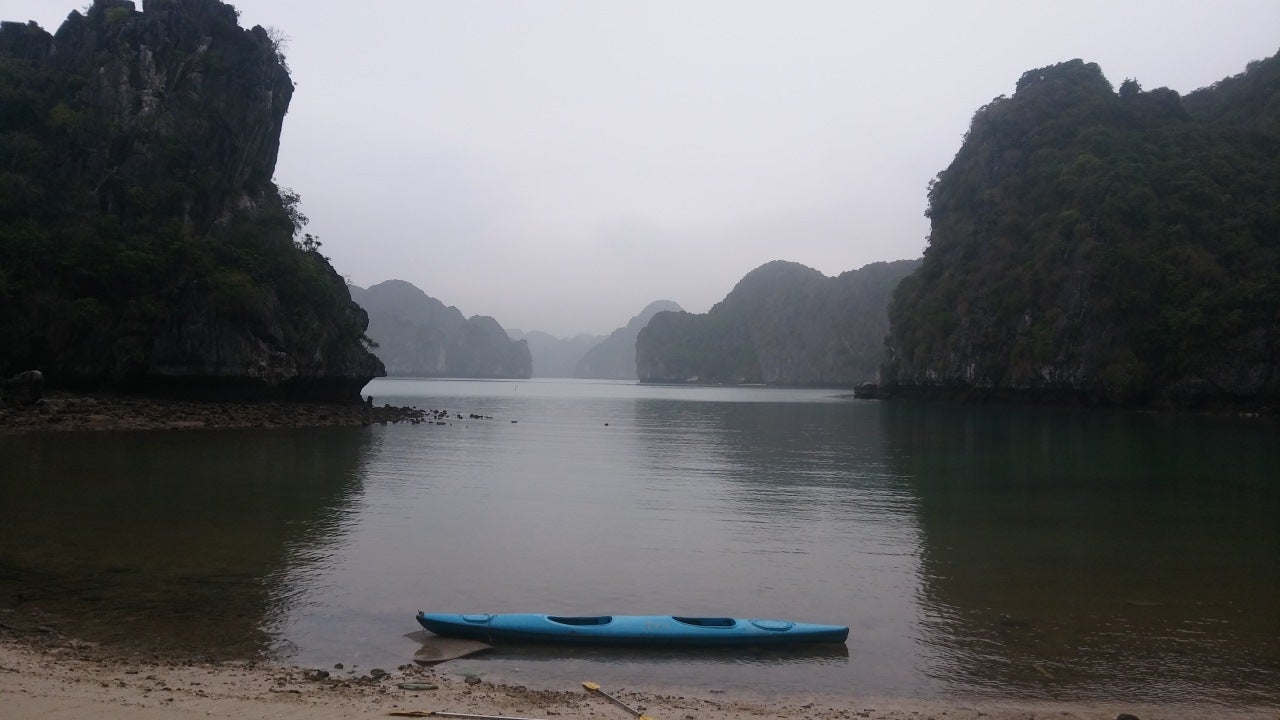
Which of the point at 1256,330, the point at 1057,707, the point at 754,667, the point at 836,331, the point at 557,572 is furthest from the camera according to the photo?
the point at 836,331

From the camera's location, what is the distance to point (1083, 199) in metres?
71.1

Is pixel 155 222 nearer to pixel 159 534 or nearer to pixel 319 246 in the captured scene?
pixel 319 246

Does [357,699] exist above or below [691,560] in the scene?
above

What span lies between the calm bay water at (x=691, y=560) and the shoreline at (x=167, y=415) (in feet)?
15.9

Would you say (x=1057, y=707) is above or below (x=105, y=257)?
below

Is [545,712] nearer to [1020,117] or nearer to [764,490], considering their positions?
[764,490]

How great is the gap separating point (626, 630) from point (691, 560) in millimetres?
4468

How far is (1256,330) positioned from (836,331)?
448 ft

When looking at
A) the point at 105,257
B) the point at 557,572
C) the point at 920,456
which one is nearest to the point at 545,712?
the point at 557,572

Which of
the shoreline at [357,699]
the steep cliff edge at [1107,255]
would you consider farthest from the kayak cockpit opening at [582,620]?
the steep cliff edge at [1107,255]

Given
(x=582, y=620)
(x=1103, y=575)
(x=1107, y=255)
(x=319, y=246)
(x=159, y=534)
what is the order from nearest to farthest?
1. (x=582, y=620)
2. (x=1103, y=575)
3. (x=159, y=534)
4. (x=319, y=246)
5. (x=1107, y=255)

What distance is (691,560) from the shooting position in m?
12.8

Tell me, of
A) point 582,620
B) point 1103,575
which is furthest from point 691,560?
point 1103,575

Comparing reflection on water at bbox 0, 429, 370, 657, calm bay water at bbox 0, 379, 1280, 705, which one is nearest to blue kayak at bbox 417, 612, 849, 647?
calm bay water at bbox 0, 379, 1280, 705
